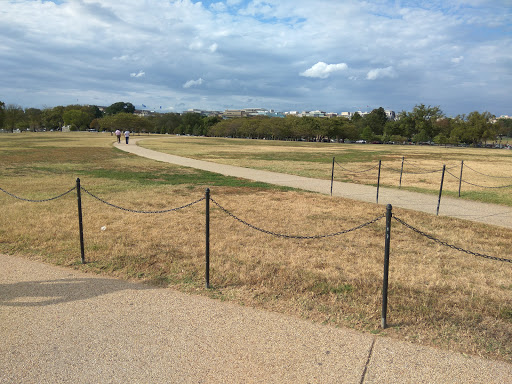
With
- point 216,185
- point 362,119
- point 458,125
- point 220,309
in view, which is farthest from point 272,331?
point 362,119

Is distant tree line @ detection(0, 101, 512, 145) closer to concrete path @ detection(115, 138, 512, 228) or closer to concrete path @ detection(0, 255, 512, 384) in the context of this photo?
concrete path @ detection(115, 138, 512, 228)

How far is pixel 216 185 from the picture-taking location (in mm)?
15430

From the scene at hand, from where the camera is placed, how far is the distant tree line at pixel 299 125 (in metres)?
92.9

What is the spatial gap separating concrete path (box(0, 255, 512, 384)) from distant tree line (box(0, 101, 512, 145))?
9509 centimetres

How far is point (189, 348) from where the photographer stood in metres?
3.85

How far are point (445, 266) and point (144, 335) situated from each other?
4979 mm

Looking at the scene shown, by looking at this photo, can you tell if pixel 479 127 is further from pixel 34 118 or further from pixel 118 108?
pixel 118 108

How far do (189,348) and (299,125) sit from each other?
100431 mm

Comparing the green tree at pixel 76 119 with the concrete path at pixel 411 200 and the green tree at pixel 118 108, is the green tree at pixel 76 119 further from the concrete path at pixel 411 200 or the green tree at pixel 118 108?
the concrete path at pixel 411 200

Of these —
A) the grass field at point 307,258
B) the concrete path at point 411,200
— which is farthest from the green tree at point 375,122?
the grass field at point 307,258

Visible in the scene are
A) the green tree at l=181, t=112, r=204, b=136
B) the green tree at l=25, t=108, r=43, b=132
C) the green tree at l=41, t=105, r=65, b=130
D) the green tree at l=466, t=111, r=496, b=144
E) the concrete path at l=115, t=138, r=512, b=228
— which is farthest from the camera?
the green tree at l=41, t=105, r=65, b=130

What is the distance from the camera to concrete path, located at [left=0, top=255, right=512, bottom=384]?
3.45 meters

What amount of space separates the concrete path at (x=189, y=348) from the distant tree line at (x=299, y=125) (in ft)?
312

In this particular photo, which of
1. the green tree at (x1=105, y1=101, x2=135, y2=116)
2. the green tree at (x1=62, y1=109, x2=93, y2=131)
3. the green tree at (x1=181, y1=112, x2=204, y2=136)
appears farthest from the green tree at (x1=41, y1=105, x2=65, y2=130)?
the green tree at (x1=181, y1=112, x2=204, y2=136)
